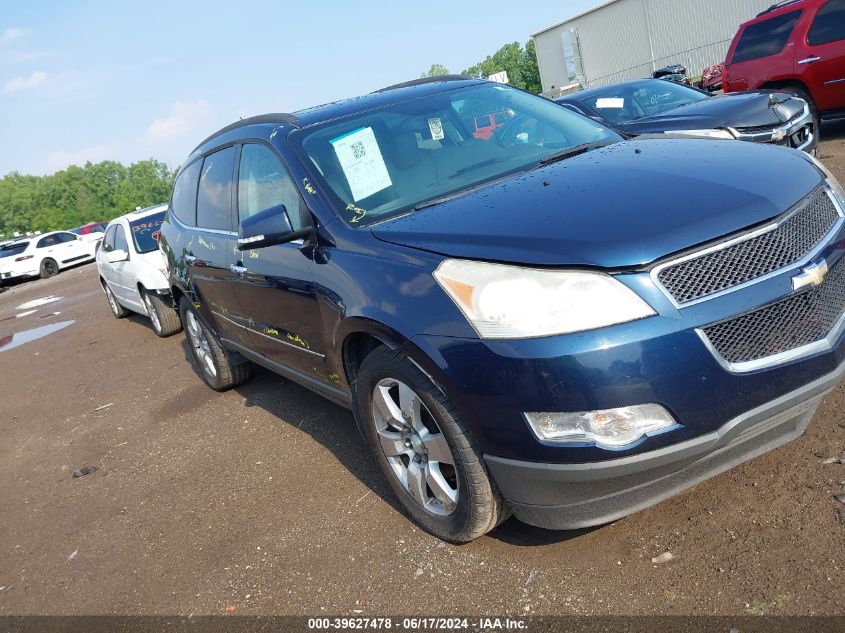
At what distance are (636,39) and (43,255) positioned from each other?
96.4ft

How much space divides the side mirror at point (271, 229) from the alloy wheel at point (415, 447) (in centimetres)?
81

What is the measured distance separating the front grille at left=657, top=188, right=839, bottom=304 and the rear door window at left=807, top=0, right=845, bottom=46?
9.13 metres

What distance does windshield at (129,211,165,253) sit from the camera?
896cm

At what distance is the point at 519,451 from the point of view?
2457 millimetres

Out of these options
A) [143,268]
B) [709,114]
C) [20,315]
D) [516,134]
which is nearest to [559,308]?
[516,134]

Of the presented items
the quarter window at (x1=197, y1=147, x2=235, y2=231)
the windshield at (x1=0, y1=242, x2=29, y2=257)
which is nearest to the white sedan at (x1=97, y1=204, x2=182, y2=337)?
the quarter window at (x1=197, y1=147, x2=235, y2=231)

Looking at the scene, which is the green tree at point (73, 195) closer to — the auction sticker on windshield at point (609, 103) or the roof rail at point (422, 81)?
the auction sticker on windshield at point (609, 103)

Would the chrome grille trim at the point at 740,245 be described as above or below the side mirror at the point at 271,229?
below

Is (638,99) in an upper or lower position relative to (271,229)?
lower

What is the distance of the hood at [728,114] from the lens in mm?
6980

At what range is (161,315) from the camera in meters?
8.77

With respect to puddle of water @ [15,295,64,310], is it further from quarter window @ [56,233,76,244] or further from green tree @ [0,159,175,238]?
green tree @ [0,159,175,238]

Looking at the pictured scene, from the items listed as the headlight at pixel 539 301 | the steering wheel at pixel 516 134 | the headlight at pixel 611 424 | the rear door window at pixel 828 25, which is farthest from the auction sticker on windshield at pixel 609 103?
the headlight at pixel 611 424

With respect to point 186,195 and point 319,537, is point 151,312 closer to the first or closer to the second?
point 186,195
